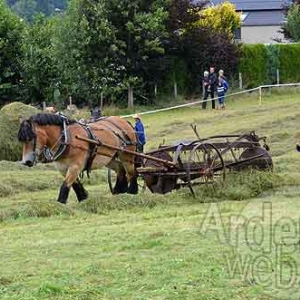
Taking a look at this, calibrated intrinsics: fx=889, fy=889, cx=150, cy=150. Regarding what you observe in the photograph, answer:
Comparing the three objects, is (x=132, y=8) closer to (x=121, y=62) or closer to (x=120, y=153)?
(x=121, y=62)

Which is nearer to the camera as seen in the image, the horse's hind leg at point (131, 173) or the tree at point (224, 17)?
the horse's hind leg at point (131, 173)

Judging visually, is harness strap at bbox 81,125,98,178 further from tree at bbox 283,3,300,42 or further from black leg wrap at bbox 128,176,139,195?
tree at bbox 283,3,300,42

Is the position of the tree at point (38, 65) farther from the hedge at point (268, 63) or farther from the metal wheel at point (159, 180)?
the metal wheel at point (159, 180)

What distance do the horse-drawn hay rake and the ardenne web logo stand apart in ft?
10.7

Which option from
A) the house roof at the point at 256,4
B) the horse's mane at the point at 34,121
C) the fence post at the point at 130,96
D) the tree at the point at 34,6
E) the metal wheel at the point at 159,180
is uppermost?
the tree at the point at 34,6

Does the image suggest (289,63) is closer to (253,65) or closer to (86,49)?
(253,65)

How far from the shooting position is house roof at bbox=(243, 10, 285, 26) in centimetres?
7312

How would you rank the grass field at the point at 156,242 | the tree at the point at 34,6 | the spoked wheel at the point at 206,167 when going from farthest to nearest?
the tree at the point at 34,6
the spoked wheel at the point at 206,167
the grass field at the point at 156,242

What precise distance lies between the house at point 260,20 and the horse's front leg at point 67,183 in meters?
56.1

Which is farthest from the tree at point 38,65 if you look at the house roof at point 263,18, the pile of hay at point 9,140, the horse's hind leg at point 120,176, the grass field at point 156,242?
the house roof at point 263,18

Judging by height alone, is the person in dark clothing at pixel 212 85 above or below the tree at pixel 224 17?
below

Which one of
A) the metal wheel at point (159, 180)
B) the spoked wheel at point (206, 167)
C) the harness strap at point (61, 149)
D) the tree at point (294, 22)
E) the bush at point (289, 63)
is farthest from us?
the tree at point (294, 22)

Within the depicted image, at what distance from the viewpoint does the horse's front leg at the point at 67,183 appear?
49.1ft

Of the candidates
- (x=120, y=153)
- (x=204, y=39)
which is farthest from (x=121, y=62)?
(x=120, y=153)
